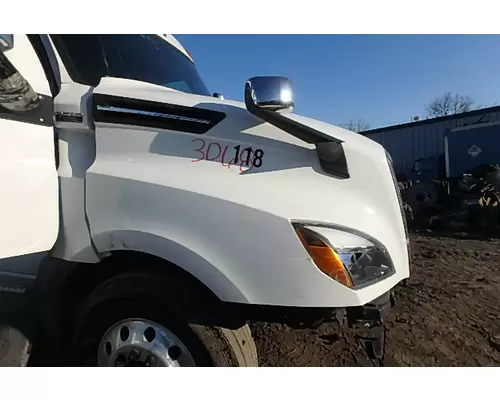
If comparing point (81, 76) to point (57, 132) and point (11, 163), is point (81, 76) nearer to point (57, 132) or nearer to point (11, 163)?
point (57, 132)

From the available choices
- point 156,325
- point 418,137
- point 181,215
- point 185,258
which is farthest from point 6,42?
point 418,137

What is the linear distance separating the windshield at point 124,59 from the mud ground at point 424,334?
211 cm

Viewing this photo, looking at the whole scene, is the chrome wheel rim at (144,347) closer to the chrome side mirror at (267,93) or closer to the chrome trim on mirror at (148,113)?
the chrome trim on mirror at (148,113)

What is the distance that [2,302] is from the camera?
2.48 meters

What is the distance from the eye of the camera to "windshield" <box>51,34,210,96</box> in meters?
2.31

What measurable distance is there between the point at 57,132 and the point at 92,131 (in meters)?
0.20

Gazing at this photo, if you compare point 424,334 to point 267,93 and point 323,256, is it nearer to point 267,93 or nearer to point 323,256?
point 323,256

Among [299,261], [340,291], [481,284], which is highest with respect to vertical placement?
[299,261]

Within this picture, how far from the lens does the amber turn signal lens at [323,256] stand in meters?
1.79

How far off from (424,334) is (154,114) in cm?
296

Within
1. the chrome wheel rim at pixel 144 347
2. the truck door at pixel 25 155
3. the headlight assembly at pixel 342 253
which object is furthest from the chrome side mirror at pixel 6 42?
the headlight assembly at pixel 342 253

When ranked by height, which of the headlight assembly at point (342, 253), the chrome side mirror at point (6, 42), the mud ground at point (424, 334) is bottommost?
the mud ground at point (424, 334)

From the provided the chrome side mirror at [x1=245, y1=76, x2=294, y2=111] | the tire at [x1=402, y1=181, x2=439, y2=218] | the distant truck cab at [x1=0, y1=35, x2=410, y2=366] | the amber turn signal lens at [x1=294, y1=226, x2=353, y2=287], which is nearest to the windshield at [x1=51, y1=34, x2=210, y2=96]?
the distant truck cab at [x1=0, y1=35, x2=410, y2=366]

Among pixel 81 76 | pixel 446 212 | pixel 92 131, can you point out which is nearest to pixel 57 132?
pixel 92 131
